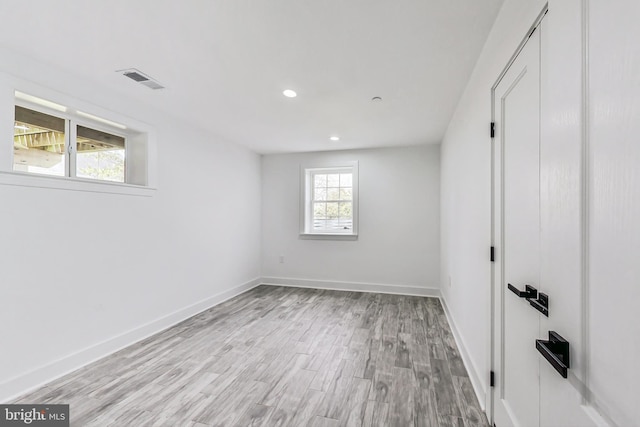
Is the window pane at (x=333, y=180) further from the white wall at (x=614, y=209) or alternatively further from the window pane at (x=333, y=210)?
the white wall at (x=614, y=209)

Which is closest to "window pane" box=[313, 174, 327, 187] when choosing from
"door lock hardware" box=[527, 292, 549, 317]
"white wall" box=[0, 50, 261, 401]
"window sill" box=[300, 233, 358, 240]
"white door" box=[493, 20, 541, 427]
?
"window sill" box=[300, 233, 358, 240]

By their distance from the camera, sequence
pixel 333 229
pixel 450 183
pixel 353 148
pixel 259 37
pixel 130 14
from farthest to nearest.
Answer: pixel 333 229, pixel 353 148, pixel 450 183, pixel 259 37, pixel 130 14

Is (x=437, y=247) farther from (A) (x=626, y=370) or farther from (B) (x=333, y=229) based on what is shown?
(A) (x=626, y=370)

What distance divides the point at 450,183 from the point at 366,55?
80.6 inches

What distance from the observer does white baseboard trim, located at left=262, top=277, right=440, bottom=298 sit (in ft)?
15.1

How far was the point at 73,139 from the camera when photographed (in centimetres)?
247

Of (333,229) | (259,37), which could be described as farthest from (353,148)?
(259,37)

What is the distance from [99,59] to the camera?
210 centimetres

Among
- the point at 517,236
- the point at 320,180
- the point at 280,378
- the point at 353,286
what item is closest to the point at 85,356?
the point at 280,378

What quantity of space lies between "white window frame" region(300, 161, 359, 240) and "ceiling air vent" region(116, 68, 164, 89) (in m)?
2.94

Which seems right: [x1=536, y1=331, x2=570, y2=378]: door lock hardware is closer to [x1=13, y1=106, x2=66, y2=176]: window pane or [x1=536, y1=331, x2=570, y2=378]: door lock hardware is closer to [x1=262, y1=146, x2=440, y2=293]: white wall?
[x1=13, y1=106, x2=66, y2=176]: window pane

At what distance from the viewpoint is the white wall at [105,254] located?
2047mm

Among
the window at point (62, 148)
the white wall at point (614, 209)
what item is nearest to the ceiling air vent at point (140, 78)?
the window at point (62, 148)

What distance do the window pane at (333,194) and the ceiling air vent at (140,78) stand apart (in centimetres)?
323
